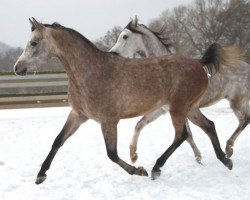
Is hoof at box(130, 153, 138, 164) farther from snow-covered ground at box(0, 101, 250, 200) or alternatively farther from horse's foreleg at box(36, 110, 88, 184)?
horse's foreleg at box(36, 110, 88, 184)

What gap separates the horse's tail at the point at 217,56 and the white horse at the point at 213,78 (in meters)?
0.55

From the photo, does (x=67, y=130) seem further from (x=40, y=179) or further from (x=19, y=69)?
(x=19, y=69)

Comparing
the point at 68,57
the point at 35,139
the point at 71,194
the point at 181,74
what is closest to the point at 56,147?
the point at 71,194

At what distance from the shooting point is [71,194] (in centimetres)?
363

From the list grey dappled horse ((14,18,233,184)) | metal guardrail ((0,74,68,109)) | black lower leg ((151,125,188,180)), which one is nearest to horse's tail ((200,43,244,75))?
grey dappled horse ((14,18,233,184))

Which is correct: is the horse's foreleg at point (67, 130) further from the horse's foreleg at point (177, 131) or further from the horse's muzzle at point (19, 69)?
the horse's foreleg at point (177, 131)

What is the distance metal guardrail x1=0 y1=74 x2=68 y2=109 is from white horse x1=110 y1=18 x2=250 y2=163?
6512 mm

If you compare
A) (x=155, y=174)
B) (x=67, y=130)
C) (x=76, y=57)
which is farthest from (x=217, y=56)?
(x=67, y=130)

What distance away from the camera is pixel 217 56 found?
481cm

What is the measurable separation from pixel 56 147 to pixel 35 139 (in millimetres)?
2772

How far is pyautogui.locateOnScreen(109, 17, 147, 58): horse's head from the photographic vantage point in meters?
5.84

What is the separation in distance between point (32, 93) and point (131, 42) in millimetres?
7060

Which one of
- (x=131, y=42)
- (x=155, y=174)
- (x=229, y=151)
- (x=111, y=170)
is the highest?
(x=131, y=42)

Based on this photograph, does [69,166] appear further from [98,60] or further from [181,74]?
[181,74]
